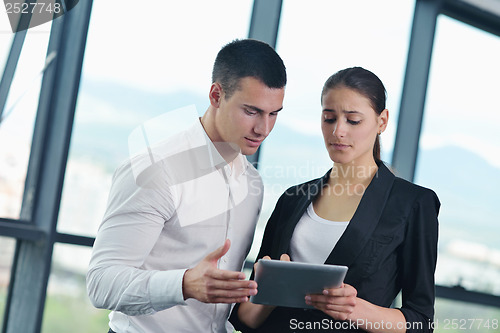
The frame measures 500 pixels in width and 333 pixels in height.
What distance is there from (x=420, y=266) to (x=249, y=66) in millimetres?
842

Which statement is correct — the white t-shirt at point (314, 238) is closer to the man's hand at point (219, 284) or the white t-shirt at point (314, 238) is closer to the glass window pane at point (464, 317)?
the man's hand at point (219, 284)

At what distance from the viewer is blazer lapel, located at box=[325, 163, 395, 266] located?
1588 mm

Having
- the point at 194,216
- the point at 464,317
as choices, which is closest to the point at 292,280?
the point at 194,216

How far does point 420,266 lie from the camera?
1555 mm

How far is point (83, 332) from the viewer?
114 inches

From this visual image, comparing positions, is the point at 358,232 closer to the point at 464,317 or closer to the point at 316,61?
the point at 316,61

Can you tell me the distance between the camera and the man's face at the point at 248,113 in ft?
5.77

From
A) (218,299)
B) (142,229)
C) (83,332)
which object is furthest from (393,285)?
(83,332)

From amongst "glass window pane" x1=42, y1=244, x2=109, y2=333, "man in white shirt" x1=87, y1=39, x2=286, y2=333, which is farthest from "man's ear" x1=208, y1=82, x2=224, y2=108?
"glass window pane" x1=42, y1=244, x2=109, y2=333

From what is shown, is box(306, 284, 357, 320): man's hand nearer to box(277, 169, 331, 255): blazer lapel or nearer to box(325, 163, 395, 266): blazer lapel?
box(325, 163, 395, 266): blazer lapel

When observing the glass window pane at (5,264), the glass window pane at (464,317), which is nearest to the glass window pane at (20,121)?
the glass window pane at (5,264)

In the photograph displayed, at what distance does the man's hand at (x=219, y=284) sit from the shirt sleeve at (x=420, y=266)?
550mm

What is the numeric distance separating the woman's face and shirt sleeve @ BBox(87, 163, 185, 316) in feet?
1.87

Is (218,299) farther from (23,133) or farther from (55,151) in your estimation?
(23,133)
